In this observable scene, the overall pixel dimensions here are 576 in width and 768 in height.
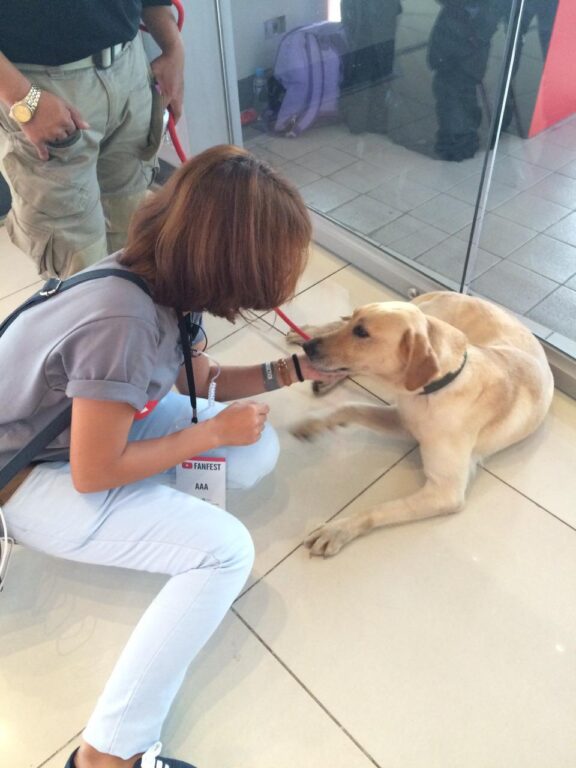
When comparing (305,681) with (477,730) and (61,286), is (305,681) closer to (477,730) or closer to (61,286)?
(477,730)

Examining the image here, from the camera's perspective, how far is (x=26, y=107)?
1.29m

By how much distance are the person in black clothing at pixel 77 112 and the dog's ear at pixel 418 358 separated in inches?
36.0

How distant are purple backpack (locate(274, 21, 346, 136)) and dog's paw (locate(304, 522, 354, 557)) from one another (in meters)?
2.30

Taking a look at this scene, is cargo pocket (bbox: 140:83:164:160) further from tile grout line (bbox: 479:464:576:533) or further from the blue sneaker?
the blue sneaker

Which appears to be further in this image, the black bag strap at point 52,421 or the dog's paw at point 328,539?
the dog's paw at point 328,539

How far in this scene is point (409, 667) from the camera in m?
1.31

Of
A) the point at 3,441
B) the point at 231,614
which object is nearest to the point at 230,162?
the point at 3,441

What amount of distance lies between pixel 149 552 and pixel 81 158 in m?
1.00

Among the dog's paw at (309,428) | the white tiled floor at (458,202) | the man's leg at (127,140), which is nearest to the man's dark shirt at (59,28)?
the man's leg at (127,140)

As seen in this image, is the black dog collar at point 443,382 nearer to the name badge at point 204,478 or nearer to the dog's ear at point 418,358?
the dog's ear at point 418,358

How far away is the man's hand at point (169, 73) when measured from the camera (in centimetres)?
170

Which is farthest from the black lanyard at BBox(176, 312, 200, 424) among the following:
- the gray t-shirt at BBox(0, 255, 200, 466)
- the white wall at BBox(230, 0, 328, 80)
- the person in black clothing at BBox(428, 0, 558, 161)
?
the white wall at BBox(230, 0, 328, 80)

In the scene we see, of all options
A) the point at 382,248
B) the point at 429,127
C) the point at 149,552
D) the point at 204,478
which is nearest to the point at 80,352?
the point at 149,552

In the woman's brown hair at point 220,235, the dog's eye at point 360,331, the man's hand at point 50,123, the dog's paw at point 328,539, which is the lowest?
the dog's paw at point 328,539
